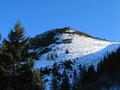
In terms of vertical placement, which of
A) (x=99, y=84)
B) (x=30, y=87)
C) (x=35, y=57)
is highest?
(x=99, y=84)

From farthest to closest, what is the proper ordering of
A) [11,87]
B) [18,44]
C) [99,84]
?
[99,84], [18,44], [11,87]

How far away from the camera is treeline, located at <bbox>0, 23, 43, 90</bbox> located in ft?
115

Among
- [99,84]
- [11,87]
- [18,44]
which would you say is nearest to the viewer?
[11,87]

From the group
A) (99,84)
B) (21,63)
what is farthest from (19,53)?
(99,84)

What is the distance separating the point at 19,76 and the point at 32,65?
1.44 meters

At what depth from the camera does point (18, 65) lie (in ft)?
117

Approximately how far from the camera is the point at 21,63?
36.1 metres

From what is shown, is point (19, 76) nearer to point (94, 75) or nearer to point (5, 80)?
point (5, 80)

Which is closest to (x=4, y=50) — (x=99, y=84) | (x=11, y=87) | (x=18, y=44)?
(x=18, y=44)

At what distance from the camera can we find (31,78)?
116ft

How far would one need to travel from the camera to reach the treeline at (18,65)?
34.9 meters

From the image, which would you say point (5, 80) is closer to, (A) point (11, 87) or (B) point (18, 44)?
(A) point (11, 87)

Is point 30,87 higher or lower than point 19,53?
lower

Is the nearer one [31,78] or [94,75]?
[31,78]
